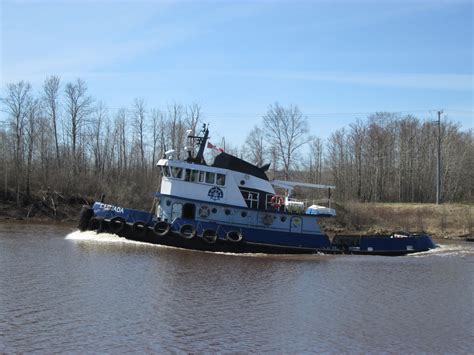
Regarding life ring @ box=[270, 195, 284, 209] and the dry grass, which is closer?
life ring @ box=[270, 195, 284, 209]

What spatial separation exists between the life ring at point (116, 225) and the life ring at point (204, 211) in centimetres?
330

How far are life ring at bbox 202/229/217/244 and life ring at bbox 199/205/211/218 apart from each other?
0.85m

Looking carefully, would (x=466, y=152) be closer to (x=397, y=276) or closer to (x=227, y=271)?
(x=397, y=276)

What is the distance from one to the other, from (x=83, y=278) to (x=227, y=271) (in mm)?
4984

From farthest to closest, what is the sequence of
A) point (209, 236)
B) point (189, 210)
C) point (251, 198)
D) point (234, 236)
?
1. point (251, 198)
2. point (189, 210)
3. point (234, 236)
4. point (209, 236)

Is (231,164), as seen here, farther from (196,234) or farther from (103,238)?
(103,238)

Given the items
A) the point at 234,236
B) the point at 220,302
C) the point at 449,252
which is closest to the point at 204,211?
the point at 234,236

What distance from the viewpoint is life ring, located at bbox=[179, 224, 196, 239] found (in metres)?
22.6

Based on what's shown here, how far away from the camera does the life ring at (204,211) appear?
914 inches

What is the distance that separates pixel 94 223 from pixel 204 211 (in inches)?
187

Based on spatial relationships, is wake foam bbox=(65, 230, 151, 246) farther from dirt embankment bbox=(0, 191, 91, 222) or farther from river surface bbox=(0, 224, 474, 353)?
dirt embankment bbox=(0, 191, 91, 222)

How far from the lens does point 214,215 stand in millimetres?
23391

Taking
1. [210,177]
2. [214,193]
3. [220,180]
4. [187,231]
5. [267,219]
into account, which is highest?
[210,177]

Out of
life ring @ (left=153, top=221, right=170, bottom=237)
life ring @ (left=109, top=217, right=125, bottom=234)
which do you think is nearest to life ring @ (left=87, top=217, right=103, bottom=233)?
life ring @ (left=109, top=217, right=125, bottom=234)
